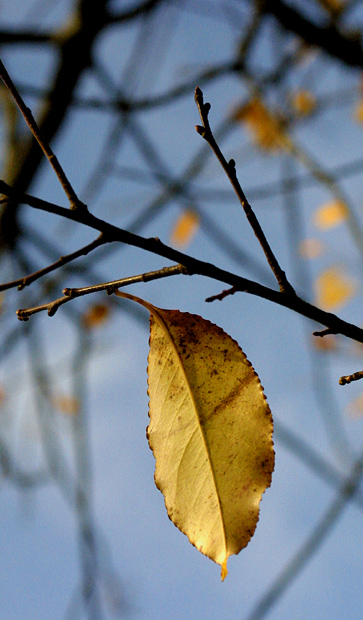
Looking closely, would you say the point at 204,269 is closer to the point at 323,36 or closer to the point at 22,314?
the point at 22,314

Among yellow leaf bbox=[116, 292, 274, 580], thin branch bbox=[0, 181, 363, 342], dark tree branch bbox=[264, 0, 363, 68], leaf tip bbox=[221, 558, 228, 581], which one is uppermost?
dark tree branch bbox=[264, 0, 363, 68]

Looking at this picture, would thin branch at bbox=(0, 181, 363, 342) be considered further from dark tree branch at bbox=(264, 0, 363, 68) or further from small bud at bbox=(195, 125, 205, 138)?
dark tree branch at bbox=(264, 0, 363, 68)

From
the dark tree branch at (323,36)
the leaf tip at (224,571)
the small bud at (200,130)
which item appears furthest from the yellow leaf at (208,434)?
the dark tree branch at (323,36)

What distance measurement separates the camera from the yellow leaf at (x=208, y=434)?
386 millimetres

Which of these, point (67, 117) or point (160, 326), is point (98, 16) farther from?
point (160, 326)

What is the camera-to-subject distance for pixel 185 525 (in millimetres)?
393

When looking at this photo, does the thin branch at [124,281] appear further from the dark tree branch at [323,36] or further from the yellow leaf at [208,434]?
the dark tree branch at [323,36]

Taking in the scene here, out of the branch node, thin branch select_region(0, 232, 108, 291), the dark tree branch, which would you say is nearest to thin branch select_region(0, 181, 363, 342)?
thin branch select_region(0, 232, 108, 291)

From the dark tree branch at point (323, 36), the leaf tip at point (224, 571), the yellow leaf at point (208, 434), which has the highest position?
the dark tree branch at point (323, 36)

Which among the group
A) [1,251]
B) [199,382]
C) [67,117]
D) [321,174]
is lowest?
[199,382]

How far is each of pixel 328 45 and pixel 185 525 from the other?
60.0 inches

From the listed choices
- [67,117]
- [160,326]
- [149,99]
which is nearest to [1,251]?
[67,117]

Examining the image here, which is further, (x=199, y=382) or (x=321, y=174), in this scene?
(x=321, y=174)

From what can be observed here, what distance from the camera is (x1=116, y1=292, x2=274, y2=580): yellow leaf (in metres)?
0.39
